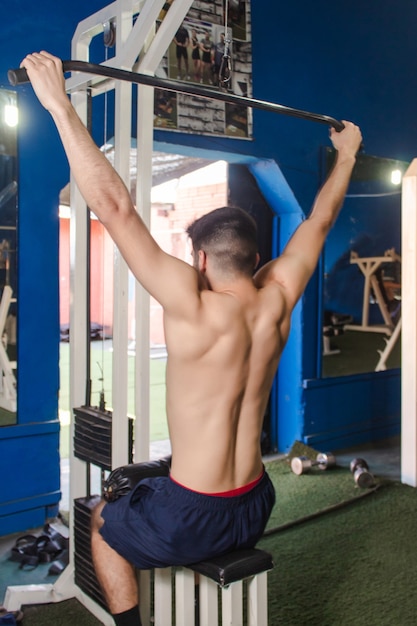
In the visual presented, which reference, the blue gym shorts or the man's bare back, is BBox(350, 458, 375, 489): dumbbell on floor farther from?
the man's bare back

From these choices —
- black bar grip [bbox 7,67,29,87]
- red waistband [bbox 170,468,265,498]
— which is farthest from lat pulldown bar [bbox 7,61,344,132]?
red waistband [bbox 170,468,265,498]

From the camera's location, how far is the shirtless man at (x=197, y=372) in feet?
5.52

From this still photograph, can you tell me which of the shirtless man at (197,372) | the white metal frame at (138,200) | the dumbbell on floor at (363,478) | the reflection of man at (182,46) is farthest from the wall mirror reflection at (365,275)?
the shirtless man at (197,372)

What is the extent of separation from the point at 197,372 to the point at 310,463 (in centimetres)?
292

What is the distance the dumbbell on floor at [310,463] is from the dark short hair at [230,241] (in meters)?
2.80

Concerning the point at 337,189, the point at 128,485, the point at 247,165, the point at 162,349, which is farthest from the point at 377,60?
the point at 162,349

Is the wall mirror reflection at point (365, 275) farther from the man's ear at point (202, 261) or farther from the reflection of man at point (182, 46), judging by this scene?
the man's ear at point (202, 261)

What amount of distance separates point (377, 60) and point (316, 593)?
168 inches

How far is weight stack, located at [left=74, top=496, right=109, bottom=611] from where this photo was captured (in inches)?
99.8

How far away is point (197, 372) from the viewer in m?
1.77

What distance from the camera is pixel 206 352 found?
1758 mm

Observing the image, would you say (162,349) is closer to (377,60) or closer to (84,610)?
(377,60)

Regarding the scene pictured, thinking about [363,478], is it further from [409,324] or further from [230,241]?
[230,241]

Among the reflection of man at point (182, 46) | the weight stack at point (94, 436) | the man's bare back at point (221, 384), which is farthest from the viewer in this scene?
the reflection of man at point (182, 46)
